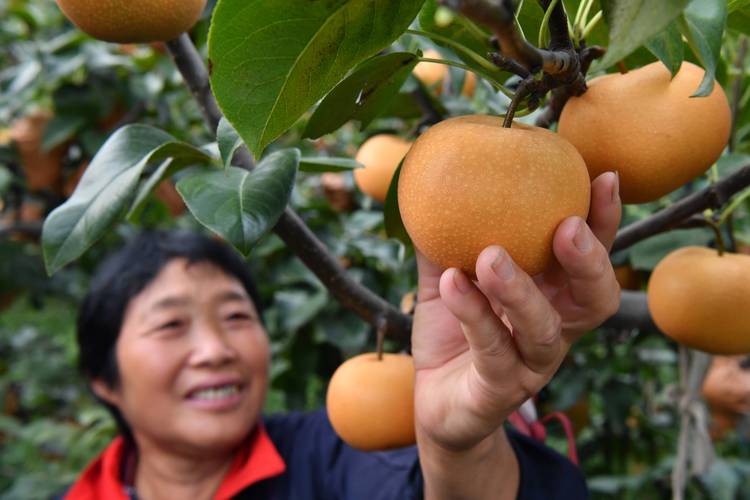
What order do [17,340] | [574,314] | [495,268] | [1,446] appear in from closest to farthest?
[495,268], [574,314], [1,446], [17,340]

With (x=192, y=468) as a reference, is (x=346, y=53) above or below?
above

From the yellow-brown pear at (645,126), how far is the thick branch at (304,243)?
28 centimetres

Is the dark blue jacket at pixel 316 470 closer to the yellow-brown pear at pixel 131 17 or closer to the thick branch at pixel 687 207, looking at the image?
the thick branch at pixel 687 207

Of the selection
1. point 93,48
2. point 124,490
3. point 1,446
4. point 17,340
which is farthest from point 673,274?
point 17,340

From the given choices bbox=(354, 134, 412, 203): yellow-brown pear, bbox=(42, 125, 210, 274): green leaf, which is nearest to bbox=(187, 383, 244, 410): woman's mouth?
bbox=(354, 134, 412, 203): yellow-brown pear

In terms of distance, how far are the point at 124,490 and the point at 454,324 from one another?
0.96 meters

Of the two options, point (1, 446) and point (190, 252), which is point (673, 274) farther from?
point (1, 446)

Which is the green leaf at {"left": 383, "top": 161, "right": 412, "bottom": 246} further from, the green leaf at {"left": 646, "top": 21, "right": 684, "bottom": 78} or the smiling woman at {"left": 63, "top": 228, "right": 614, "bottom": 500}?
the smiling woman at {"left": 63, "top": 228, "right": 614, "bottom": 500}

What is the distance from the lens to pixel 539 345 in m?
0.49

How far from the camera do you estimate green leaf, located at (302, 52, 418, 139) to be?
1.70 feet

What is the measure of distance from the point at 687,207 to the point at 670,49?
0.23 m

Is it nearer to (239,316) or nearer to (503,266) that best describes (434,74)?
(239,316)

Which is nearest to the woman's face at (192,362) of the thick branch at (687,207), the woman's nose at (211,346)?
the woman's nose at (211,346)

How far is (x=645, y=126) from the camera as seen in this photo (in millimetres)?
495
